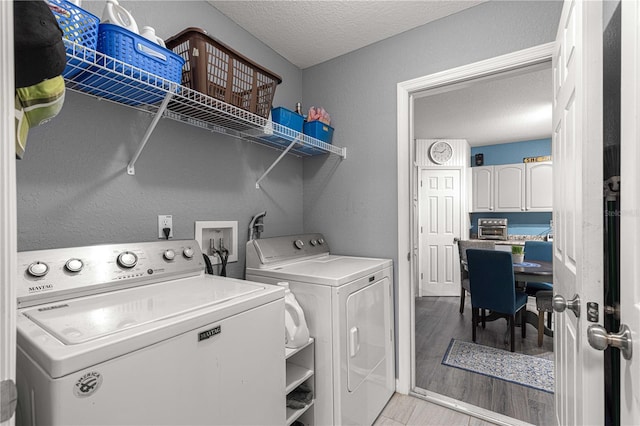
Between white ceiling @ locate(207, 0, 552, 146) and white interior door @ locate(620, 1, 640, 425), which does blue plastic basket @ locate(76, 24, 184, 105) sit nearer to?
white ceiling @ locate(207, 0, 552, 146)

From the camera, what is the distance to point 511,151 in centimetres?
525

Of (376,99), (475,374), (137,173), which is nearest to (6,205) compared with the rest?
(137,173)

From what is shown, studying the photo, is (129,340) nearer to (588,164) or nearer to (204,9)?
(588,164)

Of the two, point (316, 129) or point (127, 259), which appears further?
point (316, 129)

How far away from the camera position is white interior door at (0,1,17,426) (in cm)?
48

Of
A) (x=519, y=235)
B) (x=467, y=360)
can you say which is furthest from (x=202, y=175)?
(x=519, y=235)

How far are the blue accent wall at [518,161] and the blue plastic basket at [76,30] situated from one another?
5.69 metres

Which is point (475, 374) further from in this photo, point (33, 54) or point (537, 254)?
point (33, 54)

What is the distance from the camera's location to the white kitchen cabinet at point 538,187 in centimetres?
466

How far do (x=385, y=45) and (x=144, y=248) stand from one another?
1977 millimetres

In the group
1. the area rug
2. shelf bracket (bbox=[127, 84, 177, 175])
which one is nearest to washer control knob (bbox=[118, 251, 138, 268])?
shelf bracket (bbox=[127, 84, 177, 175])

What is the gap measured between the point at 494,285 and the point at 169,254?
2693 millimetres

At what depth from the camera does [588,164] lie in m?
0.79

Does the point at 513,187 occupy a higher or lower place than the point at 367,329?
higher
